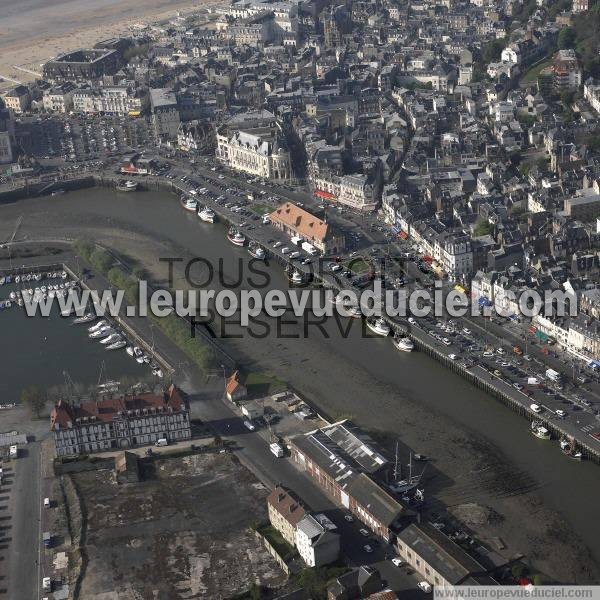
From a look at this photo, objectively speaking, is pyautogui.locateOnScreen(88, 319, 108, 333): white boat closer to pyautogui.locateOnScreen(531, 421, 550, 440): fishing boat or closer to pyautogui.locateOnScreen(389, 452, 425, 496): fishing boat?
pyautogui.locateOnScreen(389, 452, 425, 496): fishing boat

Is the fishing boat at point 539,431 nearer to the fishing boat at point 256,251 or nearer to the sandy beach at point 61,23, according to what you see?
the fishing boat at point 256,251

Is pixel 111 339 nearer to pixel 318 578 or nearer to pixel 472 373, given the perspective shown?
pixel 472 373

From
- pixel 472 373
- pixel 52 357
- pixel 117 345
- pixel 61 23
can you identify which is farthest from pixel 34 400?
pixel 61 23

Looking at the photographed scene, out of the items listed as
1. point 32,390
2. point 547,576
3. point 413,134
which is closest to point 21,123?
point 413,134

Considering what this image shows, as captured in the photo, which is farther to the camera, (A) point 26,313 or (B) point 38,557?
(A) point 26,313

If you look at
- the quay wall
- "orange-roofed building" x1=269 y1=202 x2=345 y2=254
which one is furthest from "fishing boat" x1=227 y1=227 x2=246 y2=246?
"orange-roofed building" x1=269 y1=202 x2=345 y2=254

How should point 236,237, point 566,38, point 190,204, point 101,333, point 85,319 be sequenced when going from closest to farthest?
point 101,333 < point 85,319 < point 236,237 < point 190,204 < point 566,38

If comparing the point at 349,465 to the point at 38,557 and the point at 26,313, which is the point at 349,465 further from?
the point at 26,313
